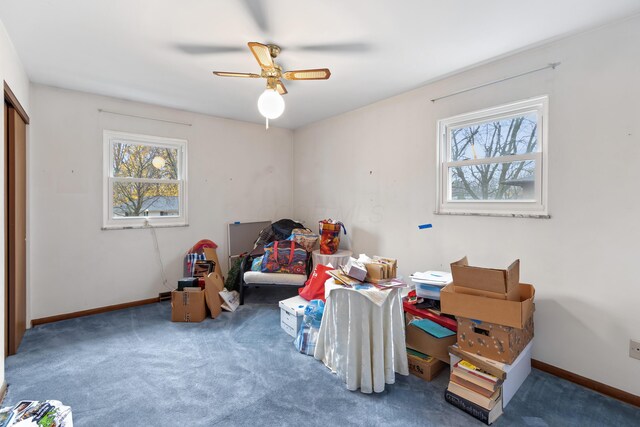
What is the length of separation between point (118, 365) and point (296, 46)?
9.12 ft

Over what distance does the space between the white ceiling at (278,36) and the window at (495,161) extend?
490mm

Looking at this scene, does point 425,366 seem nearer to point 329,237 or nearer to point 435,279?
point 435,279

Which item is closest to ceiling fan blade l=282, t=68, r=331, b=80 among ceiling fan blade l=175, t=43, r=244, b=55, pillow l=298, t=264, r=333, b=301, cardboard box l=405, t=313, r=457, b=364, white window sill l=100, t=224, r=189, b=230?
ceiling fan blade l=175, t=43, r=244, b=55

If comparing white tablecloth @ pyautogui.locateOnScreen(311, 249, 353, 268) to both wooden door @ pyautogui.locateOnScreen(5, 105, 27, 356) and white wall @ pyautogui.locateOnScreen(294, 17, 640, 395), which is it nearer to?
white wall @ pyautogui.locateOnScreen(294, 17, 640, 395)

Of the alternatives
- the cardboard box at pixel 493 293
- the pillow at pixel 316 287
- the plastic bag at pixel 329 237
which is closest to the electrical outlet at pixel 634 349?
the cardboard box at pixel 493 293

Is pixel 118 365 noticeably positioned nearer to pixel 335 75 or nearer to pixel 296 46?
pixel 296 46

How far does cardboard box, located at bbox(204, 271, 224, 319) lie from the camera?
3.20m

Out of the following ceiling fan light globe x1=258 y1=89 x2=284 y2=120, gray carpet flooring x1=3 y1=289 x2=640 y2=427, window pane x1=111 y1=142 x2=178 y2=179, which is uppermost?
ceiling fan light globe x1=258 y1=89 x2=284 y2=120

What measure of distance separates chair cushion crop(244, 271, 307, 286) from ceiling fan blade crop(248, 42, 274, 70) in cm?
221

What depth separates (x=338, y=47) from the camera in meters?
2.27

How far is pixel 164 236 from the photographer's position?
374 centimetres

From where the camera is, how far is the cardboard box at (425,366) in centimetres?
213

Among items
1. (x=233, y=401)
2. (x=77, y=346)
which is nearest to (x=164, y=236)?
(x=77, y=346)

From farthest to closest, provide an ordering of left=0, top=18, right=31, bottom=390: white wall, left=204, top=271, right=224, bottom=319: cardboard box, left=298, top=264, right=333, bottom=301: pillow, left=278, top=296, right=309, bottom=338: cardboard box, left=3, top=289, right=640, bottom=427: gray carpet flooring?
left=204, top=271, right=224, bottom=319: cardboard box < left=298, top=264, right=333, bottom=301: pillow < left=278, top=296, right=309, bottom=338: cardboard box < left=0, top=18, right=31, bottom=390: white wall < left=3, top=289, right=640, bottom=427: gray carpet flooring
